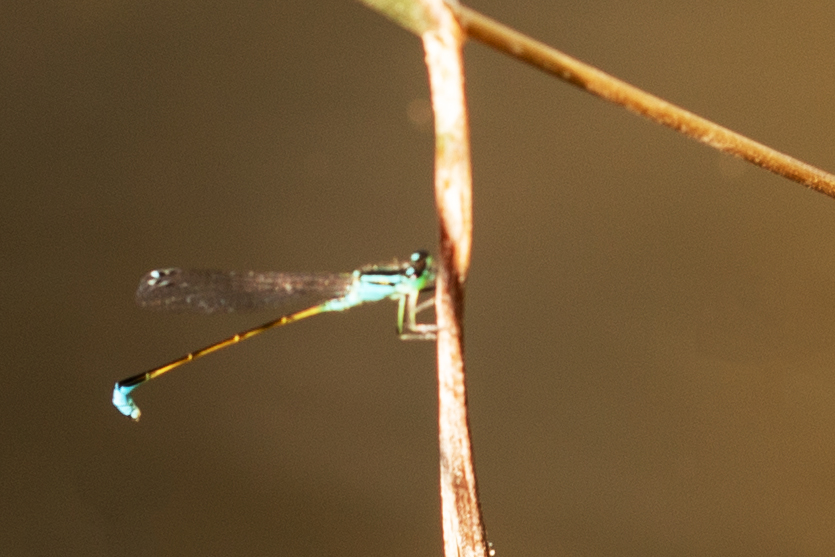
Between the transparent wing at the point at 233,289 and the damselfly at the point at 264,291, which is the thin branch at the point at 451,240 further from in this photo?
the transparent wing at the point at 233,289

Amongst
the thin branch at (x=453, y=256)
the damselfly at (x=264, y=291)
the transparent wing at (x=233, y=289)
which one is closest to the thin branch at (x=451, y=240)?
the thin branch at (x=453, y=256)

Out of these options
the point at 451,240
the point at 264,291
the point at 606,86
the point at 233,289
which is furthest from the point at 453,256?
the point at 233,289

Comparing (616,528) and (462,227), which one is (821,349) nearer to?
(616,528)

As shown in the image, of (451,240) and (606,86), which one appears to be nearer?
(606,86)

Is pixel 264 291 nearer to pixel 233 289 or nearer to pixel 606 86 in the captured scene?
pixel 233 289

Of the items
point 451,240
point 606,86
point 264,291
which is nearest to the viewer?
point 606,86

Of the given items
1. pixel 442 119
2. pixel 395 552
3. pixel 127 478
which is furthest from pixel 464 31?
pixel 127 478
